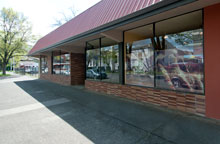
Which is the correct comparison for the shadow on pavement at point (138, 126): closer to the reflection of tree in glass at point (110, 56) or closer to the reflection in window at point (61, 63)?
the reflection of tree in glass at point (110, 56)

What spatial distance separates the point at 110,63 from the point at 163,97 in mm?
3759

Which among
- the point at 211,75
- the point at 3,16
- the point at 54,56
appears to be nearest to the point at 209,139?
the point at 211,75

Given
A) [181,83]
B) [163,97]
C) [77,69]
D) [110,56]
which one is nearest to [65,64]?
[77,69]

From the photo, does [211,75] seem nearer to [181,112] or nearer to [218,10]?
[181,112]

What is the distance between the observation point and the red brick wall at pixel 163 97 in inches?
157

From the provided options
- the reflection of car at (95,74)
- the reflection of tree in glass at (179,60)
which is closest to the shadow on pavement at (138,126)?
the reflection of tree in glass at (179,60)

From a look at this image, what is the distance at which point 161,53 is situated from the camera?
5.62 m

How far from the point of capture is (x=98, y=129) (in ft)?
11.0

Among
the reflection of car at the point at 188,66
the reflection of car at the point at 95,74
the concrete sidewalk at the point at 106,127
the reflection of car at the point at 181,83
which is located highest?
the reflection of car at the point at 188,66

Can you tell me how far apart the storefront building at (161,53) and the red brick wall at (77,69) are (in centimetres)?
299

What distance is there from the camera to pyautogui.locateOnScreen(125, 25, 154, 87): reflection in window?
19.5 feet

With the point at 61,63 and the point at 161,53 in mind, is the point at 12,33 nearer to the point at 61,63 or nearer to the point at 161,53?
the point at 61,63

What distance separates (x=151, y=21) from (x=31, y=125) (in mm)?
5608

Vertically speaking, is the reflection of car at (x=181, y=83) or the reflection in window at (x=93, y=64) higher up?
the reflection in window at (x=93, y=64)
